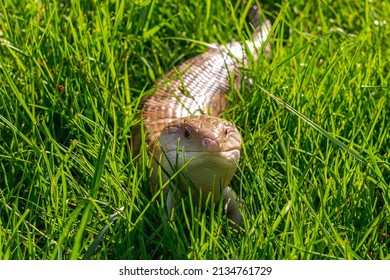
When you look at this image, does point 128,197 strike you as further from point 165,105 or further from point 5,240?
point 165,105

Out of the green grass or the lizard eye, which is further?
the lizard eye

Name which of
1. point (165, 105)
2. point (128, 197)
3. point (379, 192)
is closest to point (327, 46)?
point (165, 105)

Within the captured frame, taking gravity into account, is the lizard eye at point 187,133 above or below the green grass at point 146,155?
above

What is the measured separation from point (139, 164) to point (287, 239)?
0.89m

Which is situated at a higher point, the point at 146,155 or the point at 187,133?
the point at 187,133

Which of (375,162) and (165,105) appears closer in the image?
(375,162)

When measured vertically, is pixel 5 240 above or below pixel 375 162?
below

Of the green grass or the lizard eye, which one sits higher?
the lizard eye

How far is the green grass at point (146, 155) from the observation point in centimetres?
341

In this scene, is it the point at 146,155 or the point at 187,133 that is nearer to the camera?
the point at 187,133

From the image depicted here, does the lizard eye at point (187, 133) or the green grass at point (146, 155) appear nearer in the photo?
the green grass at point (146, 155)

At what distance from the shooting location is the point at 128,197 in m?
3.59

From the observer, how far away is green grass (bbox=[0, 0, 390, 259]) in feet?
11.2

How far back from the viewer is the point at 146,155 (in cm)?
381
